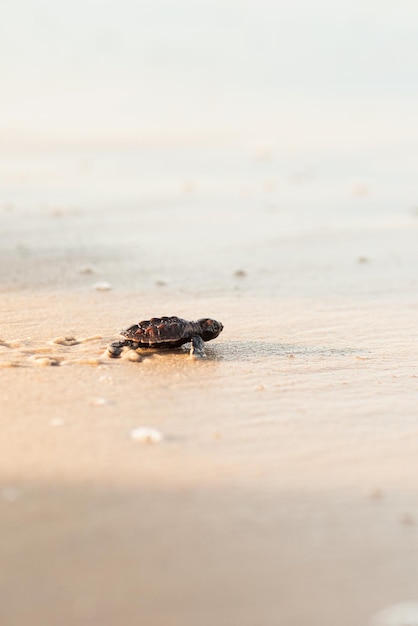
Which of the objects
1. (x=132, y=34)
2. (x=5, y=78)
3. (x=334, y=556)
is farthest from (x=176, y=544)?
(x=132, y=34)

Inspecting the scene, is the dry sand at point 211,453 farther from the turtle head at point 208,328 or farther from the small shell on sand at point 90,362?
the turtle head at point 208,328

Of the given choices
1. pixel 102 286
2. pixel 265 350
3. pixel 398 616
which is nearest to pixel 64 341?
pixel 265 350

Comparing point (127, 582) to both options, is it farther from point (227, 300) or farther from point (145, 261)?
point (145, 261)

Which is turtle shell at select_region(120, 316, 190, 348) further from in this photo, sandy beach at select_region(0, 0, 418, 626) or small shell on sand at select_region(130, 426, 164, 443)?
small shell on sand at select_region(130, 426, 164, 443)

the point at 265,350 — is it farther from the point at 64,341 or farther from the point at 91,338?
the point at 64,341

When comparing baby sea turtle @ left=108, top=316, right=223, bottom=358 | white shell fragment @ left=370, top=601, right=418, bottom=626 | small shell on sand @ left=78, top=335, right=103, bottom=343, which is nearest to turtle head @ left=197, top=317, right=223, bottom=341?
baby sea turtle @ left=108, top=316, right=223, bottom=358

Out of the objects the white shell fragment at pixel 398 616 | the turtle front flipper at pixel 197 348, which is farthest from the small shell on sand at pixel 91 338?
the white shell fragment at pixel 398 616
